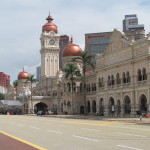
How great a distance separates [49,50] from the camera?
315 feet

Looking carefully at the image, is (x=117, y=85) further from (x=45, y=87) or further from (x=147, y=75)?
(x=45, y=87)

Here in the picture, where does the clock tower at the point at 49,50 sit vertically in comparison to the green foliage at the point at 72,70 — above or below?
above

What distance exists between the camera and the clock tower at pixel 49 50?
9606cm

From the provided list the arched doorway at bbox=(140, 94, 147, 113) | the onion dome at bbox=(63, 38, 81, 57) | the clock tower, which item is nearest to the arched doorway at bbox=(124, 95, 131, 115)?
the arched doorway at bbox=(140, 94, 147, 113)

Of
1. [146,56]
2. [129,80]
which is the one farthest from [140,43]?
[129,80]

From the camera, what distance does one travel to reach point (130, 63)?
168 feet

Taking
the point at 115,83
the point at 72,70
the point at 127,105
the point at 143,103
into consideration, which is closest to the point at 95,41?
the point at 72,70

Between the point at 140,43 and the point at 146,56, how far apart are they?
3.00m

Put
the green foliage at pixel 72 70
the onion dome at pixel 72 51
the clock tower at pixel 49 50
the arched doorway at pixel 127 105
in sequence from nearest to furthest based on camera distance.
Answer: the arched doorway at pixel 127 105 → the green foliage at pixel 72 70 → the onion dome at pixel 72 51 → the clock tower at pixel 49 50

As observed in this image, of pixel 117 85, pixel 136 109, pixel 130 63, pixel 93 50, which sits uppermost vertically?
pixel 93 50

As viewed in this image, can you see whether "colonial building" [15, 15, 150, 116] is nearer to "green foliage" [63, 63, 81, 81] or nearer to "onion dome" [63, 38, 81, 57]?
"onion dome" [63, 38, 81, 57]

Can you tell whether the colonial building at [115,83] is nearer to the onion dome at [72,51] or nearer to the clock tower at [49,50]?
the onion dome at [72,51]

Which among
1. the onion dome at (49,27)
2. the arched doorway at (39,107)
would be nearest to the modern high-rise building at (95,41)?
the onion dome at (49,27)

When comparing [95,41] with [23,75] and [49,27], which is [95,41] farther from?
[49,27]
